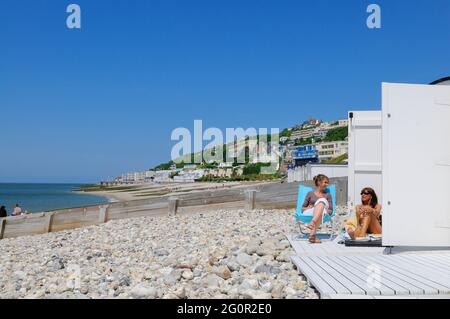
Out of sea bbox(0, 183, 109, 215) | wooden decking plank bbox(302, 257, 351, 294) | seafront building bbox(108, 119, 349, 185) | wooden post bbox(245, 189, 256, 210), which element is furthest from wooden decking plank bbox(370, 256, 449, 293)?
seafront building bbox(108, 119, 349, 185)

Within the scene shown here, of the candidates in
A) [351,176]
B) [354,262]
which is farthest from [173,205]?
[354,262]

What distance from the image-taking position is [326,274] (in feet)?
14.8

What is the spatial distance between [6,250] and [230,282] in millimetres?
7775

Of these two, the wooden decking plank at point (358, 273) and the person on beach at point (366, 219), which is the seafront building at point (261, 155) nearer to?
the person on beach at point (366, 219)

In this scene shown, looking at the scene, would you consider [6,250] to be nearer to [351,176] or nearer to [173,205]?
[173,205]

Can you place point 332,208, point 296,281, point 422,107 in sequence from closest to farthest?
1. point 296,281
2. point 422,107
3. point 332,208

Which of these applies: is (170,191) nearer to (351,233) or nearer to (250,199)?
(250,199)

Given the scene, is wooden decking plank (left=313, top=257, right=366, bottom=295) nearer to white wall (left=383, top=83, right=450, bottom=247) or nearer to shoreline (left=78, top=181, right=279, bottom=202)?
white wall (left=383, top=83, right=450, bottom=247)

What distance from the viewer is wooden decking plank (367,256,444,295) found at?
12.4 feet

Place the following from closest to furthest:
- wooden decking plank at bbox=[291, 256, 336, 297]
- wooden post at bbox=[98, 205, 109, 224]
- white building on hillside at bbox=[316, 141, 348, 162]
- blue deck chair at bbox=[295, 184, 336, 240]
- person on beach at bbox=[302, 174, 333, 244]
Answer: wooden decking plank at bbox=[291, 256, 336, 297], person on beach at bbox=[302, 174, 333, 244], blue deck chair at bbox=[295, 184, 336, 240], wooden post at bbox=[98, 205, 109, 224], white building on hillside at bbox=[316, 141, 348, 162]

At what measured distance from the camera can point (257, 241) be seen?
21.3 feet

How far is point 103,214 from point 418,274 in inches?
399

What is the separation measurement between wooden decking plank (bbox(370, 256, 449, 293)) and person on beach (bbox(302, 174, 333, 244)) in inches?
57.5

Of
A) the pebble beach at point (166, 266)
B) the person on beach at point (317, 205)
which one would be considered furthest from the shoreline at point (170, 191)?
the person on beach at point (317, 205)
